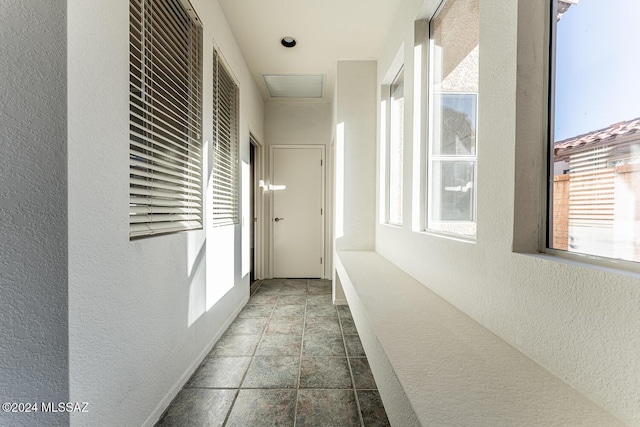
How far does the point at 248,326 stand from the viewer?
8.54ft

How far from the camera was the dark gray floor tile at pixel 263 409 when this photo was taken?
143cm

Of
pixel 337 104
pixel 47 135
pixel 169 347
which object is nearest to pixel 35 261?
pixel 47 135

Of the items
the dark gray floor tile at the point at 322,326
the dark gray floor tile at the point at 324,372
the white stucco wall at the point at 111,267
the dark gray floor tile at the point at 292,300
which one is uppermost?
the white stucco wall at the point at 111,267

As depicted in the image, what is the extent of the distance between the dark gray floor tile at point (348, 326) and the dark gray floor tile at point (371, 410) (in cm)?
81

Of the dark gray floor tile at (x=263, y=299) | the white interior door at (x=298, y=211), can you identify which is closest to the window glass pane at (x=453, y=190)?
the dark gray floor tile at (x=263, y=299)

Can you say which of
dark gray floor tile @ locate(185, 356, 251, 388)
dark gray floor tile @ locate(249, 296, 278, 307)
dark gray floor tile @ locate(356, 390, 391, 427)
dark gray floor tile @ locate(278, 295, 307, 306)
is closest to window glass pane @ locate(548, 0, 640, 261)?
dark gray floor tile @ locate(356, 390, 391, 427)

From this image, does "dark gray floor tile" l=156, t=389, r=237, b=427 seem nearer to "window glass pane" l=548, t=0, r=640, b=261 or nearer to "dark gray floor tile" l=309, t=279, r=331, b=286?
"window glass pane" l=548, t=0, r=640, b=261

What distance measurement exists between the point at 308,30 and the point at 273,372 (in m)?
2.78

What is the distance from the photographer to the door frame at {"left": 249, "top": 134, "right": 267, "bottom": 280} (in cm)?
430

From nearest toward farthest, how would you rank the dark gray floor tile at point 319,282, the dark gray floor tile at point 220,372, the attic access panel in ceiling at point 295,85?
1. the dark gray floor tile at point 220,372
2. the attic access panel in ceiling at point 295,85
3. the dark gray floor tile at point 319,282

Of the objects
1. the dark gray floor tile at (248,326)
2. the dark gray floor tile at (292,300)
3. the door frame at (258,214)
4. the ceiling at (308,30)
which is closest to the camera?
the ceiling at (308,30)

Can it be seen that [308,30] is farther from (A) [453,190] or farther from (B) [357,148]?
(A) [453,190]

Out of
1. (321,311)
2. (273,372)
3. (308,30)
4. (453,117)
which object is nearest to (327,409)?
(273,372)

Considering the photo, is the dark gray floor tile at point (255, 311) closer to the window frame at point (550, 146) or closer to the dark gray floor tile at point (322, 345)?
the dark gray floor tile at point (322, 345)
